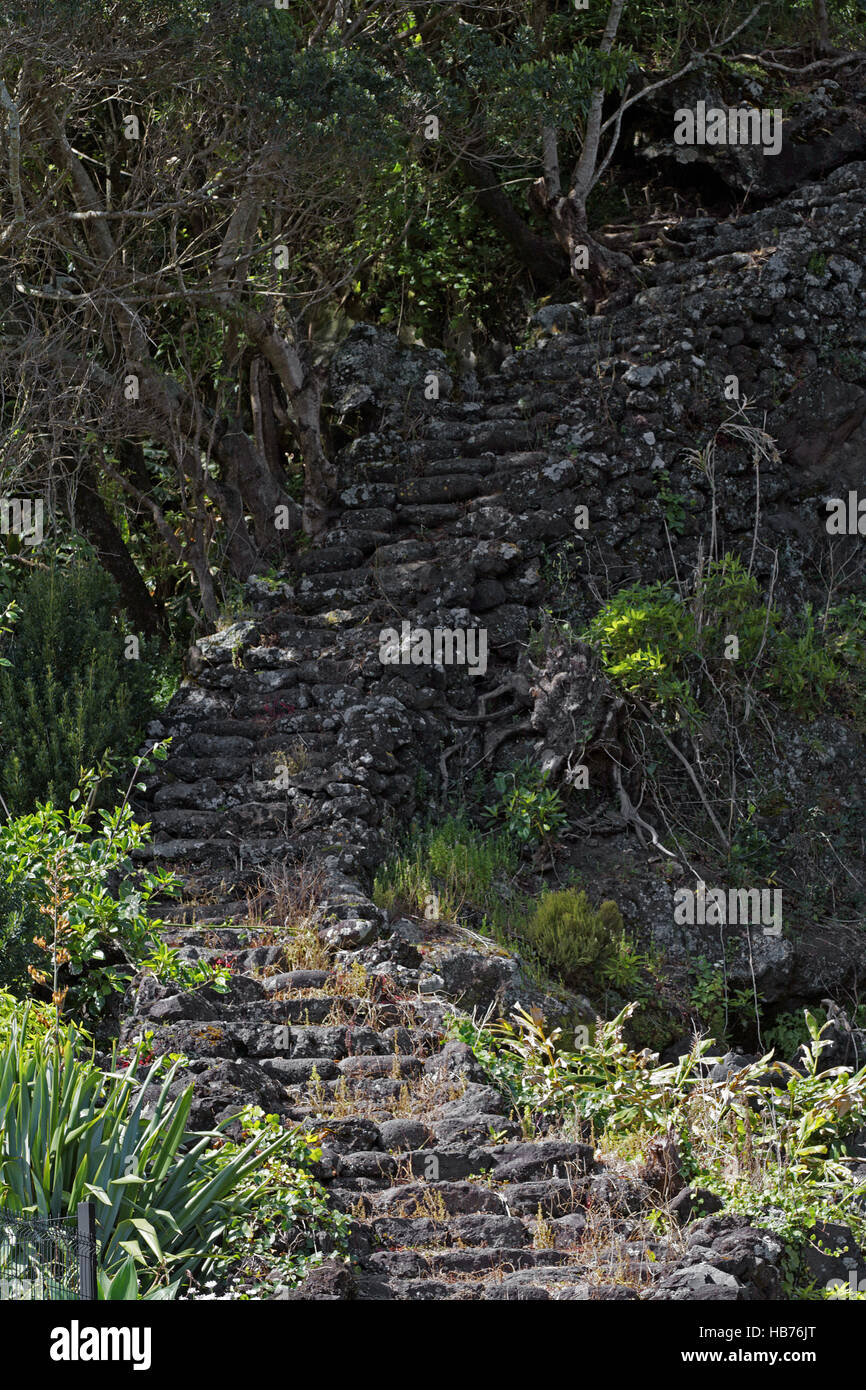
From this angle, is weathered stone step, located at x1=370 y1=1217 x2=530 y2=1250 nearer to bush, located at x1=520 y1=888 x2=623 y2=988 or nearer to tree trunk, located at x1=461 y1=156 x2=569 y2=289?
bush, located at x1=520 y1=888 x2=623 y2=988

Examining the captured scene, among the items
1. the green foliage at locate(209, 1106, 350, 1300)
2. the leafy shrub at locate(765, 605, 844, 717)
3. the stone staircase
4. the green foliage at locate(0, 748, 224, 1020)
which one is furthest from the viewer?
the leafy shrub at locate(765, 605, 844, 717)

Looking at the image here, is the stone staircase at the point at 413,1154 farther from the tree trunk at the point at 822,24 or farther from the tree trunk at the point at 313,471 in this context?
the tree trunk at the point at 822,24

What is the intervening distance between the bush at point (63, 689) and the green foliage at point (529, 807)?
7.64ft

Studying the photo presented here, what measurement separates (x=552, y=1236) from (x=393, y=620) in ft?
17.4

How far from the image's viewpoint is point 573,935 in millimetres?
7895

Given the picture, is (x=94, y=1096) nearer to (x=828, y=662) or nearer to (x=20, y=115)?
(x=828, y=662)

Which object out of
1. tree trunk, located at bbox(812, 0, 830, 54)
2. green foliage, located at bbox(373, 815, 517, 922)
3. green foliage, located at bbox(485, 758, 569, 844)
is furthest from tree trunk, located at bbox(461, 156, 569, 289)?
green foliage, located at bbox(373, 815, 517, 922)

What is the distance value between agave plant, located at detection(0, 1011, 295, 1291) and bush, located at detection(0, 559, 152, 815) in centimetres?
381

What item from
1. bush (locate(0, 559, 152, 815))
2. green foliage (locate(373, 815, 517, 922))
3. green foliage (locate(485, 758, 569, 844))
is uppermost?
bush (locate(0, 559, 152, 815))

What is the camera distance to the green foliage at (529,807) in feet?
28.9

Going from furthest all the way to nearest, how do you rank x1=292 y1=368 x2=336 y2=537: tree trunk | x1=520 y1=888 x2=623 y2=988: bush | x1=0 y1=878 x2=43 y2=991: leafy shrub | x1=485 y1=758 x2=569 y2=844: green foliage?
x1=292 y1=368 x2=336 y2=537: tree trunk < x1=485 y1=758 x2=569 y2=844: green foliage < x1=520 y1=888 x2=623 y2=988: bush < x1=0 y1=878 x2=43 y2=991: leafy shrub

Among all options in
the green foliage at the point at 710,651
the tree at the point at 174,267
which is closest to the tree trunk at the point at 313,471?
the tree at the point at 174,267

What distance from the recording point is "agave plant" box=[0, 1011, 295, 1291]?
4.12m

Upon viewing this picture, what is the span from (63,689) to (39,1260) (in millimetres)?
5603
